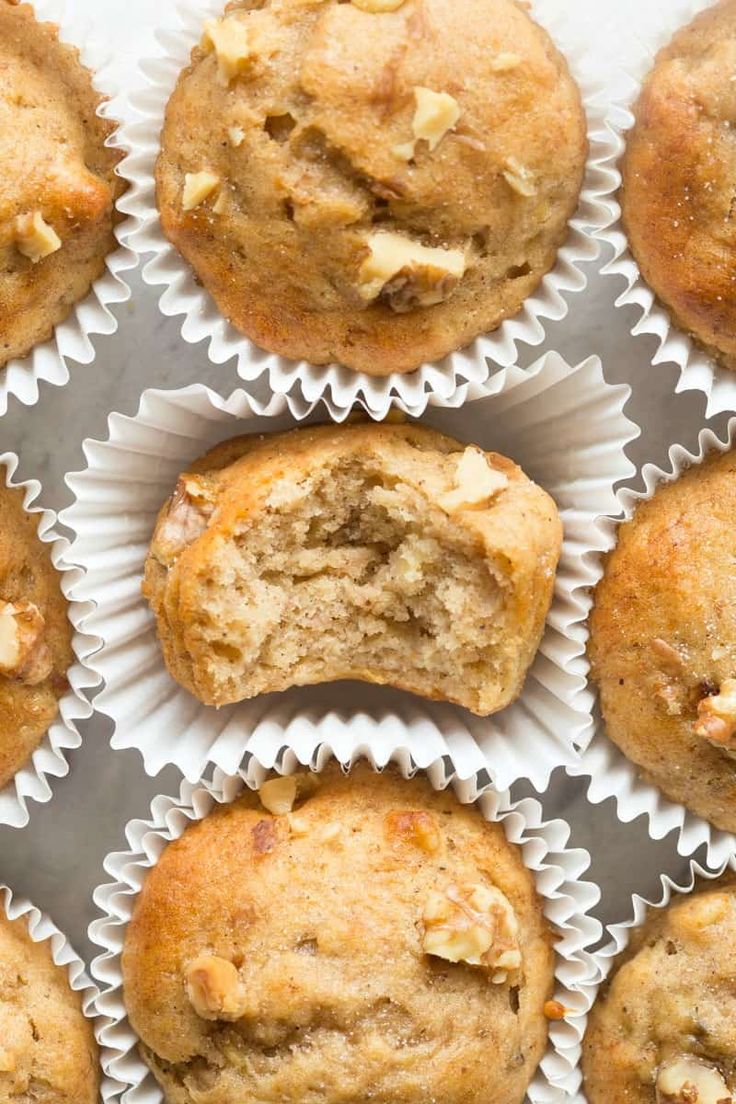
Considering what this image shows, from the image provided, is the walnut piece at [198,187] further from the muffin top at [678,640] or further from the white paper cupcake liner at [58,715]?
the muffin top at [678,640]

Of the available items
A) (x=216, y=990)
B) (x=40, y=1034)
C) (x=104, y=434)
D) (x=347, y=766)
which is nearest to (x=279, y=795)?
(x=347, y=766)

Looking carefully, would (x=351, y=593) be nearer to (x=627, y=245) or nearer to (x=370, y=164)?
(x=370, y=164)

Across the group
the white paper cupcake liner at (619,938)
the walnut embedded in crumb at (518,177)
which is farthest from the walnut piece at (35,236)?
the white paper cupcake liner at (619,938)

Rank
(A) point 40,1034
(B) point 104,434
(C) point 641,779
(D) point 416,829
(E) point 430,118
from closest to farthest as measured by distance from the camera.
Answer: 1. (E) point 430,118
2. (D) point 416,829
3. (A) point 40,1034
4. (C) point 641,779
5. (B) point 104,434

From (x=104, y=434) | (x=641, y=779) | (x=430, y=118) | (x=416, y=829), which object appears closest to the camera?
(x=430, y=118)

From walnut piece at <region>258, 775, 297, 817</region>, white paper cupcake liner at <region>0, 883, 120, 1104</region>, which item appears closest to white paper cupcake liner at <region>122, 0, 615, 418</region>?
walnut piece at <region>258, 775, 297, 817</region>

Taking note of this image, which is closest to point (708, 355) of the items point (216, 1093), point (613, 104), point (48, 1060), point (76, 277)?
point (613, 104)

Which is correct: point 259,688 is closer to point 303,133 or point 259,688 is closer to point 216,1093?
point 216,1093

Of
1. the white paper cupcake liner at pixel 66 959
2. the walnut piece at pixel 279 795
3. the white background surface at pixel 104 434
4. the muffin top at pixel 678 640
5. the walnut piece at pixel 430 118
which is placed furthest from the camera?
the white background surface at pixel 104 434
